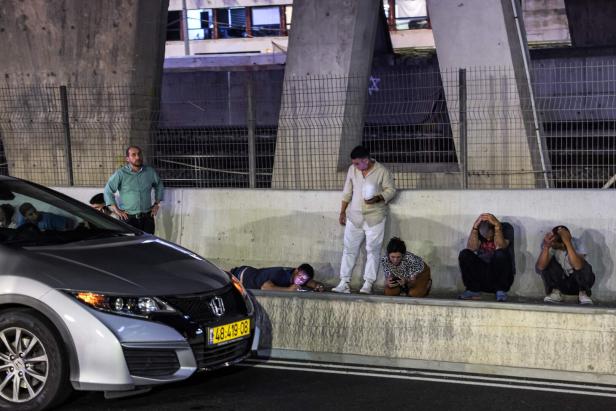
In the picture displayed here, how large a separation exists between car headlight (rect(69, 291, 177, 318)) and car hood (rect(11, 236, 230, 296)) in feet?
0.11

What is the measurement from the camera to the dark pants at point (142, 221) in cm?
1067

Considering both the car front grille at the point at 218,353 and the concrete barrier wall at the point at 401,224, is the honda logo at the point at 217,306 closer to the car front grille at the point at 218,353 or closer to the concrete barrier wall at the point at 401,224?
the car front grille at the point at 218,353

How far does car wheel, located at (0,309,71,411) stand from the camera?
5699mm

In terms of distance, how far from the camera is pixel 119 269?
5.93m

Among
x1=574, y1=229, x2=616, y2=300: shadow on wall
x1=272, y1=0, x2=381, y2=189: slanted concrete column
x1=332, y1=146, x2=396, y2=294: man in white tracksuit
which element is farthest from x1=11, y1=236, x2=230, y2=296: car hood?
x1=272, y1=0, x2=381, y2=189: slanted concrete column

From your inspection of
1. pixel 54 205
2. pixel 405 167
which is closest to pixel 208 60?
pixel 405 167

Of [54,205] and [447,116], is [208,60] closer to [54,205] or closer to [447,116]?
[447,116]

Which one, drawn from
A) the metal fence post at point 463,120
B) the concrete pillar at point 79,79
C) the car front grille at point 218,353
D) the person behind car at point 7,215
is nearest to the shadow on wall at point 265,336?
the car front grille at point 218,353

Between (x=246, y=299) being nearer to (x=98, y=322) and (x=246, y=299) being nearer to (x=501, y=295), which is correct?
(x=98, y=322)

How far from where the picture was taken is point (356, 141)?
12.4m

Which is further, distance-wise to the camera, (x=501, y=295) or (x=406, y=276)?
(x=501, y=295)

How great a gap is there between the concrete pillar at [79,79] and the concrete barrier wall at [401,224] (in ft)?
2.59

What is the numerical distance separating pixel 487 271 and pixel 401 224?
1.35 m

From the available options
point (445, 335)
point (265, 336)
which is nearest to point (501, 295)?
point (445, 335)
